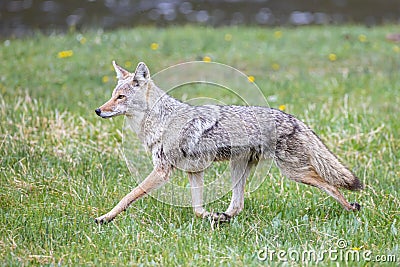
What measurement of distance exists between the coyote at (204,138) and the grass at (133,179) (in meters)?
0.33

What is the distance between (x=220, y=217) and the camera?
4883 mm

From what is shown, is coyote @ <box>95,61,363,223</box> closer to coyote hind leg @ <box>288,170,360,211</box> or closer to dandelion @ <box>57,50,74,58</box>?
coyote hind leg @ <box>288,170,360,211</box>

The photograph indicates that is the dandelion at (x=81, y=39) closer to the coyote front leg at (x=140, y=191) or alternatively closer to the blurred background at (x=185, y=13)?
the blurred background at (x=185, y=13)

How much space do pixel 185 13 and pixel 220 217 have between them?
37.8ft

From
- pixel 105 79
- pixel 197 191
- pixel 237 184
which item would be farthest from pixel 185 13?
pixel 197 191

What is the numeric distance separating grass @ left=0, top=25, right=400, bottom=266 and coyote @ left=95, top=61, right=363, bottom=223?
0.33 metres

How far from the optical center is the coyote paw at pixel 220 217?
4.85m

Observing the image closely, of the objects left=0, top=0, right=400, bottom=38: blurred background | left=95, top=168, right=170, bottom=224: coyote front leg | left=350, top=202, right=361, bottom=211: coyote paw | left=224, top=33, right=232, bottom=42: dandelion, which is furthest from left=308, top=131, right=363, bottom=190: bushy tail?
left=0, top=0, right=400, bottom=38: blurred background

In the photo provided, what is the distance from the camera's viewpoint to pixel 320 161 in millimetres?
4906

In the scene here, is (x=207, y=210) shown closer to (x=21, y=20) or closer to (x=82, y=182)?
(x=82, y=182)

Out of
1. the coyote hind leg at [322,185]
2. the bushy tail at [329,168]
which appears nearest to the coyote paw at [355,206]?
the coyote hind leg at [322,185]

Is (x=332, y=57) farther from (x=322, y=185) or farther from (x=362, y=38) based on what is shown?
(x=322, y=185)

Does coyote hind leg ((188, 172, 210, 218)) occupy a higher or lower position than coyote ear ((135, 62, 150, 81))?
lower

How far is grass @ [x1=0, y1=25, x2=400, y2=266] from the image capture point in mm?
4328
